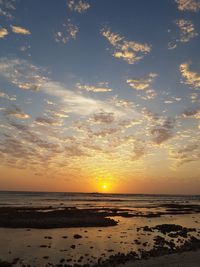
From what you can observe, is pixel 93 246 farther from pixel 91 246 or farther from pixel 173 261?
pixel 173 261

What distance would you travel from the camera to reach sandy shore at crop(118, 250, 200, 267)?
20.4 meters

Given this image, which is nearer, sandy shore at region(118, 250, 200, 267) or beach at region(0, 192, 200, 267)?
sandy shore at region(118, 250, 200, 267)

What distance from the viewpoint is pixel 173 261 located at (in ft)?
70.7

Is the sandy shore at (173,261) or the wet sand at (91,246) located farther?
the wet sand at (91,246)

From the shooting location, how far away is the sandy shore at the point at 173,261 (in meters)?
20.4

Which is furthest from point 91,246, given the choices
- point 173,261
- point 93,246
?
point 173,261

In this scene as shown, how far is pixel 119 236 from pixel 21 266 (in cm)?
1532

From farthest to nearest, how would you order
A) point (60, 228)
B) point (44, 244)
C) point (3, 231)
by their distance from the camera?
point (60, 228)
point (3, 231)
point (44, 244)

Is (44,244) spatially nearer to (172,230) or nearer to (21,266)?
(21,266)

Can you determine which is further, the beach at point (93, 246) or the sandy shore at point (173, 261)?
the beach at point (93, 246)

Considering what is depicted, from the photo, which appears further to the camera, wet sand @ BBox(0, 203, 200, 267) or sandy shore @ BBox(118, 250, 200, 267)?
wet sand @ BBox(0, 203, 200, 267)

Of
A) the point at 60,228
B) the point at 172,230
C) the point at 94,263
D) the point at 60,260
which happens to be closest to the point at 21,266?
the point at 60,260

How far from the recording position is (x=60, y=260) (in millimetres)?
22031

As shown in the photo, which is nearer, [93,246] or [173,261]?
[173,261]
